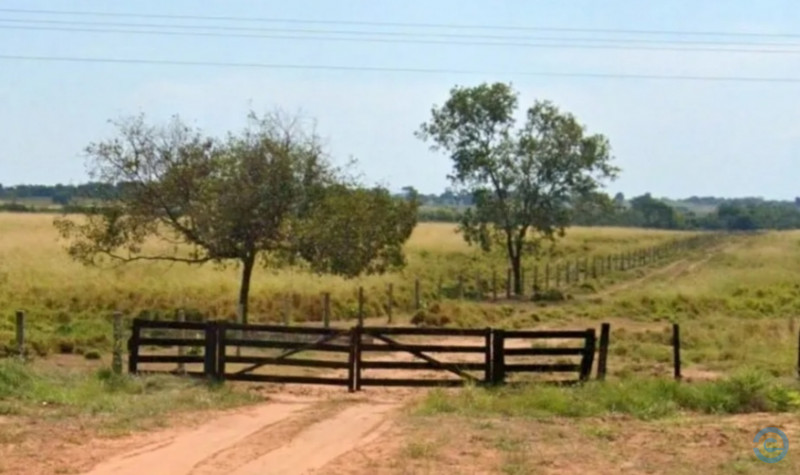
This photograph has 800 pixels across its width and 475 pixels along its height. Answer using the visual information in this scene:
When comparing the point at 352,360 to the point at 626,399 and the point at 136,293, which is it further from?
the point at 136,293

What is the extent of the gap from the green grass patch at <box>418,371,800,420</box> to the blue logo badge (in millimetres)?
2167

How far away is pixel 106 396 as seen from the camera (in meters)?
18.1

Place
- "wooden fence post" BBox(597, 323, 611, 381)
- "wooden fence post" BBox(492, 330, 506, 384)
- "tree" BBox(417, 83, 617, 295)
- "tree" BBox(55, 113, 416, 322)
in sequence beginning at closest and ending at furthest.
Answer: "wooden fence post" BBox(492, 330, 506, 384)
"wooden fence post" BBox(597, 323, 611, 381)
"tree" BBox(55, 113, 416, 322)
"tree" BBox(417, 83, 617, 295)

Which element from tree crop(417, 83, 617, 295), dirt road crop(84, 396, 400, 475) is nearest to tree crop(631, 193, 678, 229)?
tree crop(417, 83, 617, 295)

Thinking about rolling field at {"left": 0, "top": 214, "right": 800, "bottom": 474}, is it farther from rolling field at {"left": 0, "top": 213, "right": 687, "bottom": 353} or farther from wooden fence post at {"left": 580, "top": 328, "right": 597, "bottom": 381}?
wooden fence post at {"left": 580, "top": 328, "right": 597, "bottom": 381}

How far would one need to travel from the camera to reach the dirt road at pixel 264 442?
12812mm

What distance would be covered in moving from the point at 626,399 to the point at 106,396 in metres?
8.18

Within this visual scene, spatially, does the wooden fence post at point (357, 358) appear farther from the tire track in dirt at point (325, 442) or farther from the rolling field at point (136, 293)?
the rolling field at point (136, 293)

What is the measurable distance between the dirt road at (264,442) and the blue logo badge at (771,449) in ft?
15.9

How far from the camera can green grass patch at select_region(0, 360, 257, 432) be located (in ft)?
53.8

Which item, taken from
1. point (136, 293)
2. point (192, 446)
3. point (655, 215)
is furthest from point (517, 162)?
point (655, 215)

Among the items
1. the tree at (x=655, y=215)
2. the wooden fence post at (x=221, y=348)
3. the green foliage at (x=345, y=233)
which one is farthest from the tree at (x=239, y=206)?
the tree at (x=655, y=215)

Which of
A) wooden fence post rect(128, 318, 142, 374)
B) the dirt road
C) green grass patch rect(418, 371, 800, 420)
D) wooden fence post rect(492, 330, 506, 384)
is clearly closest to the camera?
the dirt road

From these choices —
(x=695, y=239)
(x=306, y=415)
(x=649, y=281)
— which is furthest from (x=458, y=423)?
(x=695, y=239)
